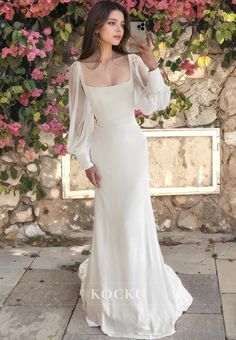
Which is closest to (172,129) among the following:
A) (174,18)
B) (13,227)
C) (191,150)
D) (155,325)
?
(191,150)

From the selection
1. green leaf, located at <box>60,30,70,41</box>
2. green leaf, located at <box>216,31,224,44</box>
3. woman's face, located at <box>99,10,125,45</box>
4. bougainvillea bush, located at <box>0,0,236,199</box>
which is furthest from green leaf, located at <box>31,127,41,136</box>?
woman's face, located at <box>99,10,125,45</box>

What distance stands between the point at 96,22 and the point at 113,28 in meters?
0.09

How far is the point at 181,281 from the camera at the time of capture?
374 centimetres

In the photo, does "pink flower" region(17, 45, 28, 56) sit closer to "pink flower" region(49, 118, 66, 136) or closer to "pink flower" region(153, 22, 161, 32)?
"pink flower" region(49, 118, 66, 136)

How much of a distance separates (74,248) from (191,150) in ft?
3.86

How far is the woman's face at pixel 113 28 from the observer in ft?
9.34

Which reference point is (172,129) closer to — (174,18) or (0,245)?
(174,18)

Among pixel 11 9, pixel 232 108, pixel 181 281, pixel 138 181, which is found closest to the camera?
pixel 138 181

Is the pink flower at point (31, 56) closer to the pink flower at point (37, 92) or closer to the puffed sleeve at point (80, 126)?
the pink flower at point (37, 92)

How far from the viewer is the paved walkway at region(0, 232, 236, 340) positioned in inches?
122

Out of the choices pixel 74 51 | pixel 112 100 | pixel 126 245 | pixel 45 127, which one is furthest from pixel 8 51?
pixel 126 245

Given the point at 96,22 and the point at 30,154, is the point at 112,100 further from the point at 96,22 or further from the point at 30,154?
the point at 30,154

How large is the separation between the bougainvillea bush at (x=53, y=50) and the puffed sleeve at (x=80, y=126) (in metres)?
1.14

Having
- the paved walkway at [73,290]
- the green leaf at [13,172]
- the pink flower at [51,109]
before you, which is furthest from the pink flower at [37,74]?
the paved walkway at [73,290]
